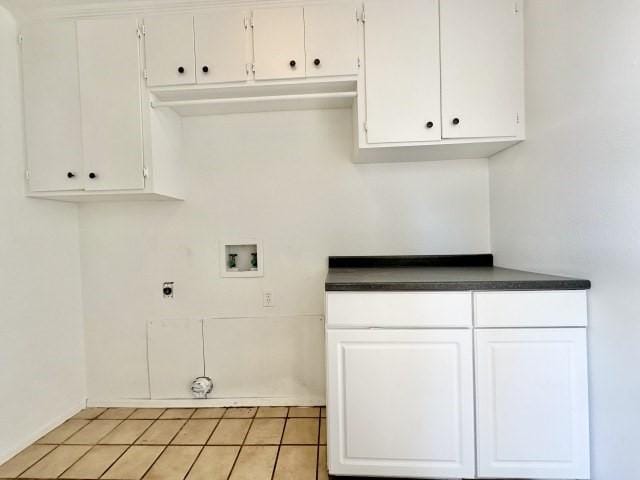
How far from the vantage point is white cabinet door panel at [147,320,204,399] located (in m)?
2.08

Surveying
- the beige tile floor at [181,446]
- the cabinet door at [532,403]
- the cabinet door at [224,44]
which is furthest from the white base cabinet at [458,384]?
the cabinet door at [224,44]

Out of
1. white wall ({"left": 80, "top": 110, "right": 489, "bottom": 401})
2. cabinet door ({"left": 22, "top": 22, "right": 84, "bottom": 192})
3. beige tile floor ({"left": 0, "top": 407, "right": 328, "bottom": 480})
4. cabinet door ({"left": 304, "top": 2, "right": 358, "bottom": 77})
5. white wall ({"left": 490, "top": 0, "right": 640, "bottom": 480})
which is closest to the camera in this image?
white wall ({"left": 490, "top": 0, "right": 640, "bottom": 480})

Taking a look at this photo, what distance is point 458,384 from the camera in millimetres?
1327

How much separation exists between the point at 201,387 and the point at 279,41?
210cm

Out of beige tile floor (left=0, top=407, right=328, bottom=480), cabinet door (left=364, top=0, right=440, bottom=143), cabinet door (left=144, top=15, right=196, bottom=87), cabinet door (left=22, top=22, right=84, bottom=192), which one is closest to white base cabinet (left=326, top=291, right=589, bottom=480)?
beige tile floor (left=0, top=407, right=328, bottom=480)

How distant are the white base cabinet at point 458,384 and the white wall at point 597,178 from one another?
0.33ft

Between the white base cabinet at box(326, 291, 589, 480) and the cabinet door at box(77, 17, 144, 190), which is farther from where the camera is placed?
the cabinet door at box(77, 17, 144, 190)

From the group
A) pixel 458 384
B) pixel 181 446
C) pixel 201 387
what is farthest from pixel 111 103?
pixel 458 384

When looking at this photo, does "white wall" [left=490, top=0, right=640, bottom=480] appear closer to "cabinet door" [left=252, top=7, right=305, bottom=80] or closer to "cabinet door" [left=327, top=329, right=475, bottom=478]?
"cabinet door" [left=327, top=329, right=475, bottom=478]

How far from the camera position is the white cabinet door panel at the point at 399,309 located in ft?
4.35

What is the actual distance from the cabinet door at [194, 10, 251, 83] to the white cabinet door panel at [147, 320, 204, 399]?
1.53m

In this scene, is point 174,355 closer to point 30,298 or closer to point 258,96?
point 30,298

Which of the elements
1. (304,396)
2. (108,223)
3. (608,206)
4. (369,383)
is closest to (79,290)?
(108,223)

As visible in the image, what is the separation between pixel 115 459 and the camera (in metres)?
1.61
